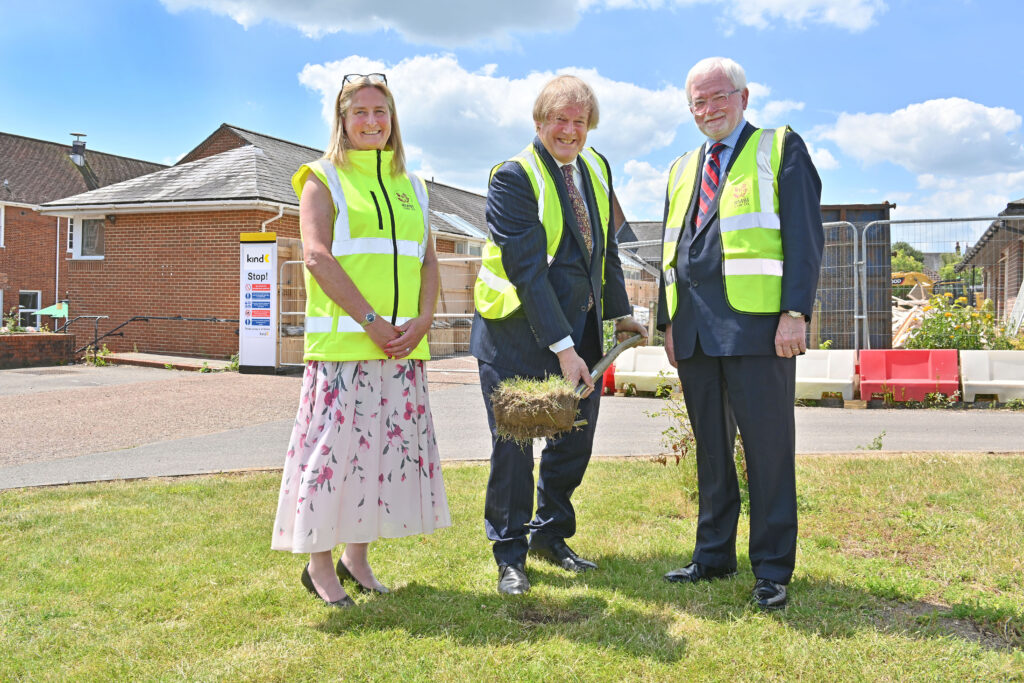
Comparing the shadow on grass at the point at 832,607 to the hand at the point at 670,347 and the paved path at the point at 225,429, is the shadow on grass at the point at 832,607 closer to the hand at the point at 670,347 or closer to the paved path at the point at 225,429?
the hand at the point at 670,347

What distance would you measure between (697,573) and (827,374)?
792 cm

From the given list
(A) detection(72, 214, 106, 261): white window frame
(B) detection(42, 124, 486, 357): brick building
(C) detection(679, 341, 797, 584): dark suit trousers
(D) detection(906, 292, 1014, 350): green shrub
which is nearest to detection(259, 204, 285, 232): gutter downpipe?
(B) detection(42, 124, 486, 357): brick building

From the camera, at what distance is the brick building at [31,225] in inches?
1191

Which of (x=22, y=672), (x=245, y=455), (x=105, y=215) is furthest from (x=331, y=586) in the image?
(x=105, y=215)

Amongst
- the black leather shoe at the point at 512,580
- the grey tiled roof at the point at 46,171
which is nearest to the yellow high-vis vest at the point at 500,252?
the black leather shoe at the point at 512,580

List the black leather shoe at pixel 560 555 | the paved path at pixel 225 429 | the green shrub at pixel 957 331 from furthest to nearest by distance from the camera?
the green shrub at pixel 957 331, the paved path at pixel 225 429, the black leather shoe at pixel 560 555

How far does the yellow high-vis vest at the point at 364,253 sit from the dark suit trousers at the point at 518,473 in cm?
56

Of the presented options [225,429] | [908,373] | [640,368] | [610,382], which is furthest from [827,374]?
[225,429]

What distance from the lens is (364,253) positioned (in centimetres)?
338

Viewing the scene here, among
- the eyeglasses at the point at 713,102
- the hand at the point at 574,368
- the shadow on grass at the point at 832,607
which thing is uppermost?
the eyeglasses at the point at 713,102

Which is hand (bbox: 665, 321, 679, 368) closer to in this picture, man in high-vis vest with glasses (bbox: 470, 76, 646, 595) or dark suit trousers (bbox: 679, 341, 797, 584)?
dark suit trousers (bbox: 679, 341, 797, 584)

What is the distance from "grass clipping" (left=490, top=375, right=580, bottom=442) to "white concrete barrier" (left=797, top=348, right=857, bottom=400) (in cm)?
822

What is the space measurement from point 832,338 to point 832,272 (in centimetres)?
111

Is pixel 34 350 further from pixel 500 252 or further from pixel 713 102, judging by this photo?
pixel 713 102
